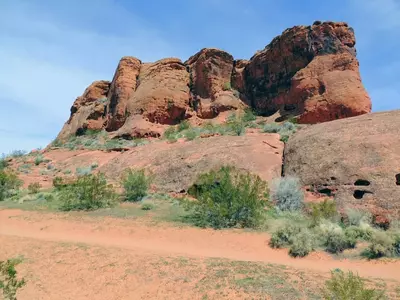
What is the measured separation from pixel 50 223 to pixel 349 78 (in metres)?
23.6

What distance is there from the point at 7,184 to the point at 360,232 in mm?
18387

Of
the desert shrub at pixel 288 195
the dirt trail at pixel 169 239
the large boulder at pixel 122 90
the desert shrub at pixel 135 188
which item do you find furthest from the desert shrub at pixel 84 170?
the desert shrub at pixel 288 195

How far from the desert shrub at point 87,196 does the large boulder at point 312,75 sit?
1757 cm

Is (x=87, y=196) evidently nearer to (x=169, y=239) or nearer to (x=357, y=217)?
(x=169, y=239)

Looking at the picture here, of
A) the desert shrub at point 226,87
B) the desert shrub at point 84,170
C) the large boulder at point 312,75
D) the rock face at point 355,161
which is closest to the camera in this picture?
the rock face at point 355,161

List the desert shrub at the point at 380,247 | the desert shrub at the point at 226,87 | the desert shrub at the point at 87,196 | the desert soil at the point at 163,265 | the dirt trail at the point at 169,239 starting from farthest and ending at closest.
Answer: the desert shrub at the point at 226,87, the desert shrub at the point at 87,196, the desert shrub at the point at 380,247, the dirt trail at the point at 169,239, the desert soil at the point at 163,265

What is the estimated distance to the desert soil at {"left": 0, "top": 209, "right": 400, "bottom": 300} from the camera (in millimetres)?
7980

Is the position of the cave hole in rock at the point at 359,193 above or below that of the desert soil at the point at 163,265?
above

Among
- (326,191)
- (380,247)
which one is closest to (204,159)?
(326,191)

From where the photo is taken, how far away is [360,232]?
11742 mm

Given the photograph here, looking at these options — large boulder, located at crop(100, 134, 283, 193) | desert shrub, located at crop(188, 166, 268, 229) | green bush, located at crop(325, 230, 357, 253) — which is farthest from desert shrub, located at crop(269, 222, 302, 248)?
large boulder, located at crop(100, 134, 283, 193)

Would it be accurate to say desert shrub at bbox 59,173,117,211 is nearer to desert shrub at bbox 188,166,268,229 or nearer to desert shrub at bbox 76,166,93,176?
desert shrub at bbox 188,166,268,229

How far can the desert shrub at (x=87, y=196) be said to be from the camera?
16.9 m

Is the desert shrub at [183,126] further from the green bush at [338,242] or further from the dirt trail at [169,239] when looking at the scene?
the green bush at [338,242]
